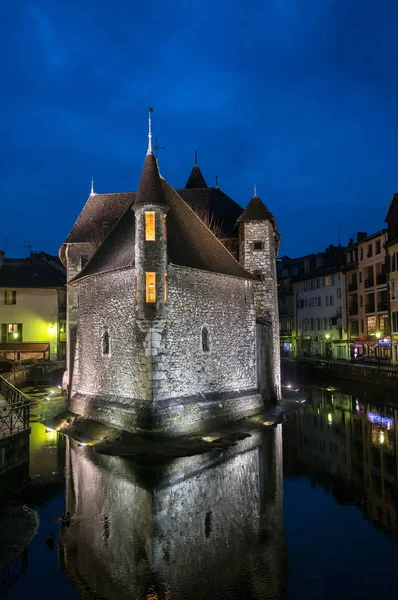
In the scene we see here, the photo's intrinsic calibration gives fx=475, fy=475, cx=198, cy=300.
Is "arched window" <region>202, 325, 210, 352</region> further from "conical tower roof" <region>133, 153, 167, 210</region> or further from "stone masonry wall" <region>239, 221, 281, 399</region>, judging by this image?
"conical tower roof" <region>133, 153, 167, 210</region>

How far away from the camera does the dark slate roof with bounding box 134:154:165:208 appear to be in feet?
62.7

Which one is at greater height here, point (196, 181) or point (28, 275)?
point (196, 181)

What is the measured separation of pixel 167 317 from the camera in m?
19.3

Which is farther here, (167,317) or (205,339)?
(205,339)

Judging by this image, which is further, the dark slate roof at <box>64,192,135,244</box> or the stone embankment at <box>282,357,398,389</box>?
the stone embankment at <box>282,357,398,389</box>

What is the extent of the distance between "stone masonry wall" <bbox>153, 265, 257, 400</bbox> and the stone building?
0.15ft

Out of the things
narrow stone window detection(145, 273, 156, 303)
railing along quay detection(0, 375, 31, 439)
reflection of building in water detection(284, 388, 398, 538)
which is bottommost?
reflection of building in water detection(284, 388, 398, 538)

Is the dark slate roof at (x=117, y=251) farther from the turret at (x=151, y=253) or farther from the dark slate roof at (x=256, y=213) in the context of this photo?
the dark slate roof at (x=256, y=213)

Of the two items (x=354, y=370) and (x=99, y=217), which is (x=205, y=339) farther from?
(x=354, y=370)

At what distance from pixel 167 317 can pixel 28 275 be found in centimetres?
3249

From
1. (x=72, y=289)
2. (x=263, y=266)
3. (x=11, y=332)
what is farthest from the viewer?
(x=11, y=332)

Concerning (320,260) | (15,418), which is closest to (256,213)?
(15,418)

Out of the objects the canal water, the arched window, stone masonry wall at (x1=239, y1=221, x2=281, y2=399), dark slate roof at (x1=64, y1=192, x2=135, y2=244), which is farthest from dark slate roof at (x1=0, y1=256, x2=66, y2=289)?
the canal water

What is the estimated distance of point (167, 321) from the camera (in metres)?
19.3
